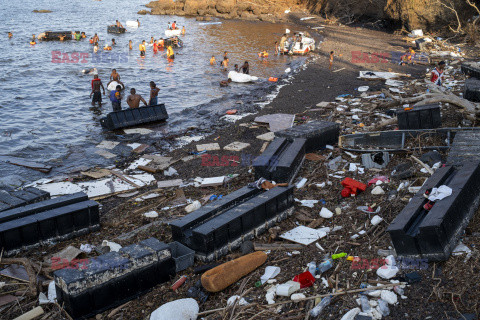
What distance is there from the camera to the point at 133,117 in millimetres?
16828

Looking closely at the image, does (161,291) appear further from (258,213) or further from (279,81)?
(279,81)

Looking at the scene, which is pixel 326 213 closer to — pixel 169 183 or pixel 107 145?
pixel 169 183

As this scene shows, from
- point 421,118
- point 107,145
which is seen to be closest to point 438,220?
point 421,118

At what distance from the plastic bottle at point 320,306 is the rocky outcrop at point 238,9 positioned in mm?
50029

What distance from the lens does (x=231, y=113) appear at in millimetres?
18750

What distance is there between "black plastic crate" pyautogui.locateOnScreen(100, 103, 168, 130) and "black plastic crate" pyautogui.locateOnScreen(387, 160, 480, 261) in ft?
40.1

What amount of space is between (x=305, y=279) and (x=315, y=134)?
589 cm

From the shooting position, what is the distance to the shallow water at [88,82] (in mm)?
16109

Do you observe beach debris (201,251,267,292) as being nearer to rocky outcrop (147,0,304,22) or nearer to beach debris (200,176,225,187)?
beach debris (200,176,225,187)

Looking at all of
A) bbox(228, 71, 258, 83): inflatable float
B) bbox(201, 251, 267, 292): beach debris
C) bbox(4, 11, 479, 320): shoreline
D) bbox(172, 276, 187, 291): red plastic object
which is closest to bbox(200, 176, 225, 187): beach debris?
bbox(4, 11, 479, 320): shoreline

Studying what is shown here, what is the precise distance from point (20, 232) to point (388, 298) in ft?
20.0

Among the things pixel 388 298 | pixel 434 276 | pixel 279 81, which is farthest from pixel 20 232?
pixel 279 81

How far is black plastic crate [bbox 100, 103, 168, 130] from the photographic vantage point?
53.5 ft

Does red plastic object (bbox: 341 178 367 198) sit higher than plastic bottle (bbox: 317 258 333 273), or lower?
higher
